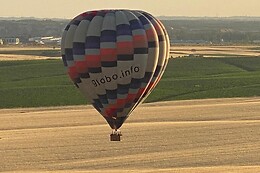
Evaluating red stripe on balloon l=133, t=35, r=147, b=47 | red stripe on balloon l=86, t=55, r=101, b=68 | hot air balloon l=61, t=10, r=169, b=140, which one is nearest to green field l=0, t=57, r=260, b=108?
hot air balloon l=61, t=10, r=169, b=140

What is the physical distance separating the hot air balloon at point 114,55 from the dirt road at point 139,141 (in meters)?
3.53

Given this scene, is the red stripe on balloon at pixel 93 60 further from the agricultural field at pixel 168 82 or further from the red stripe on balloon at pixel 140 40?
the agricultural field at pixel 168 82

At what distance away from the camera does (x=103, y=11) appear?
2719 cm

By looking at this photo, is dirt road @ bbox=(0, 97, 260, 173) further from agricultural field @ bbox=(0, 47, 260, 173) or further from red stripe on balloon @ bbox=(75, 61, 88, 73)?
red stripe on balloon @ bbox=(75, 61, 88, 73)

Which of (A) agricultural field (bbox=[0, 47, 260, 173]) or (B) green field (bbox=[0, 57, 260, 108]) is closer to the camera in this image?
(A) agricultural field (bbox=[0, 47, 260, 173])

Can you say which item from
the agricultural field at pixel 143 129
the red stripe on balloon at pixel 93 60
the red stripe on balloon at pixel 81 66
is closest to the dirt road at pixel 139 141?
the agricultural field at pixel 143 129

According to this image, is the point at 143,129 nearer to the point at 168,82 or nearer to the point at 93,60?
the point at 93,60

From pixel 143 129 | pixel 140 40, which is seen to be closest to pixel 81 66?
pixel 140 40

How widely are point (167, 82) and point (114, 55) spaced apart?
4144 cm

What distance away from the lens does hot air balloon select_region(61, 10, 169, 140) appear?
26734 mm

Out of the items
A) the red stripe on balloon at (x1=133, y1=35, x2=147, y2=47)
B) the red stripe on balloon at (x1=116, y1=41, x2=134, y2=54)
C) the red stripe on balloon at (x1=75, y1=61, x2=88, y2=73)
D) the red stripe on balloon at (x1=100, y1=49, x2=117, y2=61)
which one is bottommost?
the red stripe on balloon at (x1=75, y1=61, x2=88, y2=73)

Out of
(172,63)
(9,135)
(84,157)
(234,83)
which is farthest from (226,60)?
(84,157)

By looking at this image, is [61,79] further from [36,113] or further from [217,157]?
[217,157]

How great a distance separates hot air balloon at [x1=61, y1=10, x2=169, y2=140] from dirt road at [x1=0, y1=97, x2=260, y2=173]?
11.6 feet
